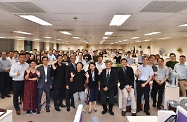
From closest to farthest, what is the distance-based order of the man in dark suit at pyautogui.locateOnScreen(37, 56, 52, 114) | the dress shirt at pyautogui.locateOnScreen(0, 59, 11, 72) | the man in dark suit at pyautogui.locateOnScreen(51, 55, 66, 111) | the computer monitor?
the computer monitor → the man in dark suit at pyautogui.locateOnScreen(37, 56, 52, 114) → the man in dark suit at pyautogui.locateOnScreen(51, 55, 66, 111) → the dress shirt at pyautogui.locateOnScreen(0, 59, 11, 72)

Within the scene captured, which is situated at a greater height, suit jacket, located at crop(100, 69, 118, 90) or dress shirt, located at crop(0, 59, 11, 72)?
dress shirt, located at crop(0, 59, 11, 72)

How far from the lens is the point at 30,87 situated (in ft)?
15.4

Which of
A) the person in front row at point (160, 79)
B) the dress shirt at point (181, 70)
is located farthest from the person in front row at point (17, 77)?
the dress shirt at point (181, 70)

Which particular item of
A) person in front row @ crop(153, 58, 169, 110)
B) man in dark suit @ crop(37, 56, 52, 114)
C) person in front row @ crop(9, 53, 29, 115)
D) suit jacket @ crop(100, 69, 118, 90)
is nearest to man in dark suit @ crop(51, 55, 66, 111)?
man in dark suit @ crop(37, 56, 52, 114)

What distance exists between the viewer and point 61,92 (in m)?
5.33

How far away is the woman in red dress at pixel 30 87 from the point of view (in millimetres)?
4668

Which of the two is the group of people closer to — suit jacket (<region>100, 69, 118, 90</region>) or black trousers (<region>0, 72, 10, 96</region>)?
suit jacket (<region>100, 69, 118, 90</region>)

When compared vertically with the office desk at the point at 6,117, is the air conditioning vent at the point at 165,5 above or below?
above

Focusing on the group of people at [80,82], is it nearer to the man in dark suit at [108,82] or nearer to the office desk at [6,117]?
the man in dark suit at [108,82]

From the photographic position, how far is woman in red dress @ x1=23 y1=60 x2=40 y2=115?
15.3 feet

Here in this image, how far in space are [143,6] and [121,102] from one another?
2837 millimetres

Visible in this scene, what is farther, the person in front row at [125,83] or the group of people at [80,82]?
the person in front row at [125,83]

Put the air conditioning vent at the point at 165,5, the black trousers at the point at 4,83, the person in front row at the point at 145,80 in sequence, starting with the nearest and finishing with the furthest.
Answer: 1. the air conditioning vent at the point at 165,5
2. the person in front row at the point at 145,80
3. the black trousers at the point at 4,83

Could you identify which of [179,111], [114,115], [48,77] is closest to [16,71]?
[48,77]
